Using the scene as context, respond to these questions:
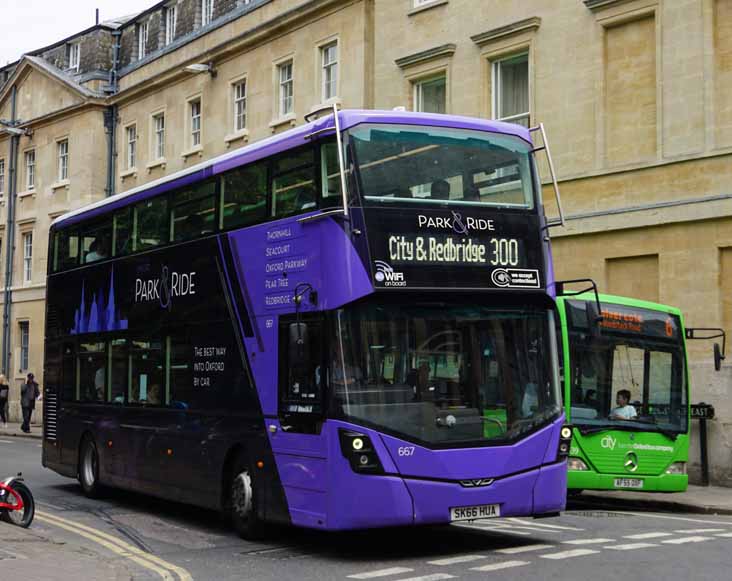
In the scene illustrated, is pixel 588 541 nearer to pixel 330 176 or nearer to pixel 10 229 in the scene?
pixel 330 176

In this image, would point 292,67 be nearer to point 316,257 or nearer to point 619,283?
point 619,283

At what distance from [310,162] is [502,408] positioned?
296 centimetres

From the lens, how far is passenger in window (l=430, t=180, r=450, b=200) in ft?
37.2

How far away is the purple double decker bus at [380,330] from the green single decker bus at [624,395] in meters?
4.46

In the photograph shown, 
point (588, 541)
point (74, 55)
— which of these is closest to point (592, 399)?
point (588, 541)

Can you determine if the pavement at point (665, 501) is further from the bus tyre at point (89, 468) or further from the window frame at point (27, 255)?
the window frame at point (27, 255)

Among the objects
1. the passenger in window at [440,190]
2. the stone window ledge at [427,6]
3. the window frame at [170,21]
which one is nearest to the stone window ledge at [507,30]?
the stone window ledge at [427,6]

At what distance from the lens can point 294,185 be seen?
11875 mm

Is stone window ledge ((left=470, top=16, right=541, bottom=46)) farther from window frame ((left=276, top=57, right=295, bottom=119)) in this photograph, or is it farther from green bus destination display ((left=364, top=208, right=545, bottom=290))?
green bus destination display ((left=364, top=208, right=545, bottom=290))

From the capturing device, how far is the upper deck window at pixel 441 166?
11.2 m

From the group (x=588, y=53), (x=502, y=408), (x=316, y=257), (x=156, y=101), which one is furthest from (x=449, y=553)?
(x=156, y=101)

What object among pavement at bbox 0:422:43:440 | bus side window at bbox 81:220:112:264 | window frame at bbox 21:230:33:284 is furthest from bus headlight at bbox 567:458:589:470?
window frame at bbox 21:230:33:284

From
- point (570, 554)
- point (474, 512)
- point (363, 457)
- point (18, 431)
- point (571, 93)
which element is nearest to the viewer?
point (363, 457)

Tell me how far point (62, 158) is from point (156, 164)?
306 inches
